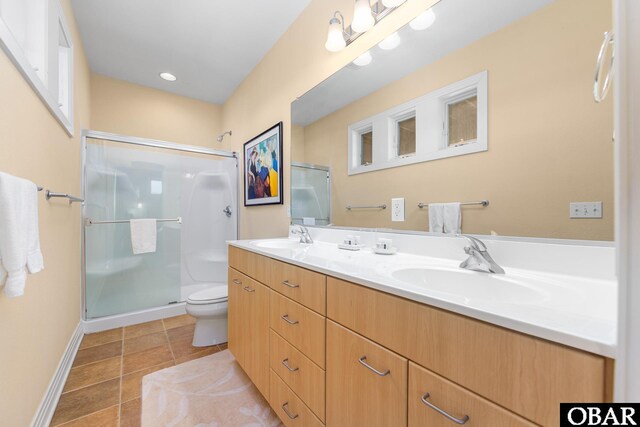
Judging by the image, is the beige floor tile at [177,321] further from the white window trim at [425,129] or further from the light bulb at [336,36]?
the light bulb at [336,36]

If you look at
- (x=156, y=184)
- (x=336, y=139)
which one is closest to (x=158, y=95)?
(x=156, y=184)

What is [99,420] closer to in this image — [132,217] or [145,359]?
[145,359]

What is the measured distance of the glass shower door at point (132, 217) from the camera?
2.31 meters

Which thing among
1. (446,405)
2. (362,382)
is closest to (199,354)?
(362,382)

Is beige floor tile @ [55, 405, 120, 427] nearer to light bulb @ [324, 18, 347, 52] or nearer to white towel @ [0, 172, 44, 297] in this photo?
white towel @ [0, 172, 44, 297]

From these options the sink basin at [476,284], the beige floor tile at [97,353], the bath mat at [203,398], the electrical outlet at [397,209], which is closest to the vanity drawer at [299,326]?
the sink basin at [476,284]

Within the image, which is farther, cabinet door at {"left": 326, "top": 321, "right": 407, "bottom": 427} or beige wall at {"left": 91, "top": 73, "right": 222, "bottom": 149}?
beige wall at {"left": 91, "top": 73, "right": 222, "bottom": 149}

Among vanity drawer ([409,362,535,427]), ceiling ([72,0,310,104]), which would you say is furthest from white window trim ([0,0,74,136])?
vanity drawer ([409,362,535,427])

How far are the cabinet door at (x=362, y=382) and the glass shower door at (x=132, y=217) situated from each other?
245cm

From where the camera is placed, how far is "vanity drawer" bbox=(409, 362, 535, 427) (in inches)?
19.1

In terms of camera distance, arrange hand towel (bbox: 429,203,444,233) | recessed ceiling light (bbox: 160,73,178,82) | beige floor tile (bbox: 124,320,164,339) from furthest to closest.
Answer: recessed ceiling light (bbox: 160,73,178,82) → beige floor tile (bbox: 124,320,164,339) → hand towel (bbox: 429,203,444,233)

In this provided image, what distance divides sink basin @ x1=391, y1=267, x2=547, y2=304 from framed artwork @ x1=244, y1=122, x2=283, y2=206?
4.79 ft

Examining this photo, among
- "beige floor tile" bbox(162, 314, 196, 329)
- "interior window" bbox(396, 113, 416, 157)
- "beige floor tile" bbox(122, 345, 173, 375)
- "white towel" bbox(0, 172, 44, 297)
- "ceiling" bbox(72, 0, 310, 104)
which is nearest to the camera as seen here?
"white towel" bbox(0, 172, 44, 297)

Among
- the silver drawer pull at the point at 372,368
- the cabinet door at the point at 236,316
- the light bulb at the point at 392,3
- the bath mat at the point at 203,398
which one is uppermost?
the light bulb at the point at 392,3
